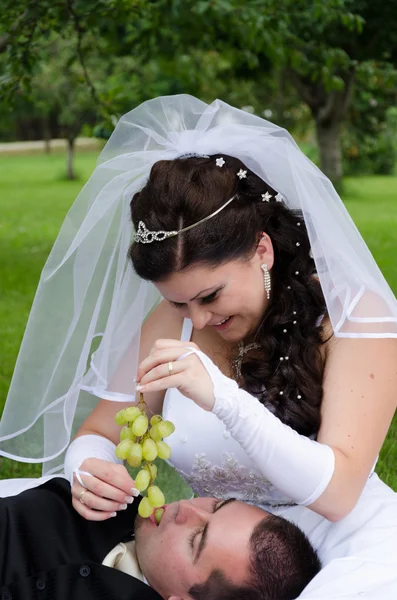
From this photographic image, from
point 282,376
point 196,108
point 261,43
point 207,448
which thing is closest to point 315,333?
point 282,376

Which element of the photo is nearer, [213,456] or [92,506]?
[92,506]

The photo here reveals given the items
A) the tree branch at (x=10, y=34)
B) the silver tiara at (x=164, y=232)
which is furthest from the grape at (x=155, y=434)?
the tree branch at (x=10, y=34)

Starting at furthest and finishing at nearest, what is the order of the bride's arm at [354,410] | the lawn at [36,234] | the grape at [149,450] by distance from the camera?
the lawn at [36,234]
the bride's arm at [354,410]
the grape at [149,450]

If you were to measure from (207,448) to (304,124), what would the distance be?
929 inches

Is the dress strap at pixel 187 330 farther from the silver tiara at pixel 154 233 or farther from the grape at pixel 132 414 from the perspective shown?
the grape at pixel 132 414

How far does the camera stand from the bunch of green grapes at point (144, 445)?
2342mm

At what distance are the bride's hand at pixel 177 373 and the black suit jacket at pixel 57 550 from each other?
59 cm

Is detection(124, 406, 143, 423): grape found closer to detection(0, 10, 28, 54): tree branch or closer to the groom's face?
the groom's face

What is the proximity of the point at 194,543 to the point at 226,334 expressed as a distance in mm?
743

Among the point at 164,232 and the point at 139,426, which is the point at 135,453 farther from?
the point at 164,232

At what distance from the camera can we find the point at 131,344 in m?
3.15

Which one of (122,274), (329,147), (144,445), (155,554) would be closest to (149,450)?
(144,445)

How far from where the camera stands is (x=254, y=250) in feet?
9.05

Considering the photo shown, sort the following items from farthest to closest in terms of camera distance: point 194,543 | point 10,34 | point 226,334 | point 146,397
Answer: point 10,34 → point 146,397 → point 226,334 → point 194,543
